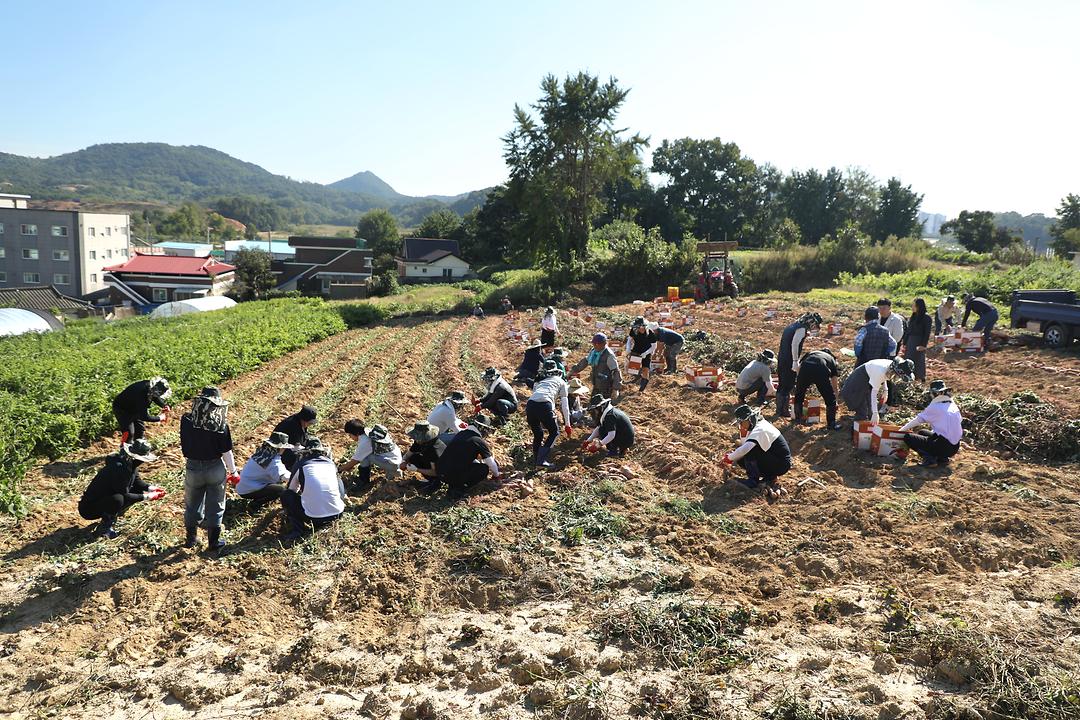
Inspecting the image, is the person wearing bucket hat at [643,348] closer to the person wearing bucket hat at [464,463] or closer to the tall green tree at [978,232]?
the person wearing bucket hat at [464,463]

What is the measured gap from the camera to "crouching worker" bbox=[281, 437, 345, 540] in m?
6.66

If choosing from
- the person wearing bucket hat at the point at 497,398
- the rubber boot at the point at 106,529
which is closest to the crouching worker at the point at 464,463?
the person wearing bucket hat at the point at 497,398

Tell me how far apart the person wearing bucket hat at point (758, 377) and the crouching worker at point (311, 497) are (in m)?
6.32

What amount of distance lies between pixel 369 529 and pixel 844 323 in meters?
15.7

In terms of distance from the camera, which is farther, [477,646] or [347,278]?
[347,278]

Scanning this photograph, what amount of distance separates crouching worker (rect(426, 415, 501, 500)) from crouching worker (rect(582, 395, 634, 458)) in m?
1.56

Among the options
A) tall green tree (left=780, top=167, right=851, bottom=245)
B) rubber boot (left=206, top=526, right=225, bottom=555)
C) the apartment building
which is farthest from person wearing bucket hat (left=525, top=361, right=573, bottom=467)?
the apartment building

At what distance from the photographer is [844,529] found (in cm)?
645

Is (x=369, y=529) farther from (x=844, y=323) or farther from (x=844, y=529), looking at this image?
(x=844, y=323)

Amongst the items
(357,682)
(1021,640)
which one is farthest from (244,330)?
(1021,640)

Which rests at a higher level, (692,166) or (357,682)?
(692,166)

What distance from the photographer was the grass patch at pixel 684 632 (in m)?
4.64

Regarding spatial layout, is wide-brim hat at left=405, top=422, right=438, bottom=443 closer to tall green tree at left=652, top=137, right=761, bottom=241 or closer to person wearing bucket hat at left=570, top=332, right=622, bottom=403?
person wearing bucket hat at left=570, top=332, right=622, bottom=403

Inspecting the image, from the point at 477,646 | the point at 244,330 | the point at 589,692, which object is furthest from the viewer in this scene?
the point at 244,330
